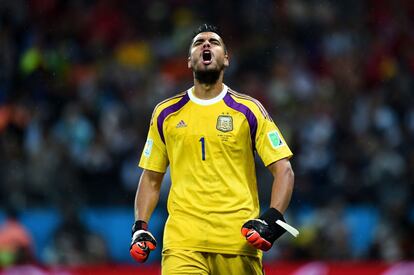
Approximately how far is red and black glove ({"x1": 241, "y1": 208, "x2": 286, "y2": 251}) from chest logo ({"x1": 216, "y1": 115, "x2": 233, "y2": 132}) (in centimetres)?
62

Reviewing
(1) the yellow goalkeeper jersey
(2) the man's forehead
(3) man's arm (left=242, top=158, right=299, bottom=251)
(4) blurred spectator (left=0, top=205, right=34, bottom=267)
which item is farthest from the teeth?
(4) blurred spectator (left=0, top=205, right=34, bottom=267)

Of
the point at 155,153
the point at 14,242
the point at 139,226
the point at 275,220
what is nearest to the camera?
the point at 275,220

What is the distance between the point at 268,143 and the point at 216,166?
14.2 inches

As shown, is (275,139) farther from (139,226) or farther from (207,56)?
(139,226)

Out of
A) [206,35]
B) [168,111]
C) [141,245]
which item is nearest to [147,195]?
[141,245]

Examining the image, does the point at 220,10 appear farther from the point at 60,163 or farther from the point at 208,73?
the point at 208,73

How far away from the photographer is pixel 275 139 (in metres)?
6.91

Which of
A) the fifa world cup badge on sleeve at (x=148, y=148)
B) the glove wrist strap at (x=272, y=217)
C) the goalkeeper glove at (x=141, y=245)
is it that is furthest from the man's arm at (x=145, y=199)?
the glove wrist strap at (x=272, y=217)

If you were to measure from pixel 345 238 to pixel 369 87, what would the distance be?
2.83 metres

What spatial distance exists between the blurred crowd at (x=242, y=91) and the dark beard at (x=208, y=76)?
16.7 ft

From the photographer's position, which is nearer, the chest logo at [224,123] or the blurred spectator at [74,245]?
the chest logo at [224,123]

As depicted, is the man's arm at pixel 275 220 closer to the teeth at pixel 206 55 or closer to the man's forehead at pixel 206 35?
the teeth at pixel 206 55

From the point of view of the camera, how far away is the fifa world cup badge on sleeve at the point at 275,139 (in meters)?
6.89

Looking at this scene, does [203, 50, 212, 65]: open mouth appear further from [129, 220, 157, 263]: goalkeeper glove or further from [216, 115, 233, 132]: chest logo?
[129, 220, 157, 263]: goalkeeper glove
